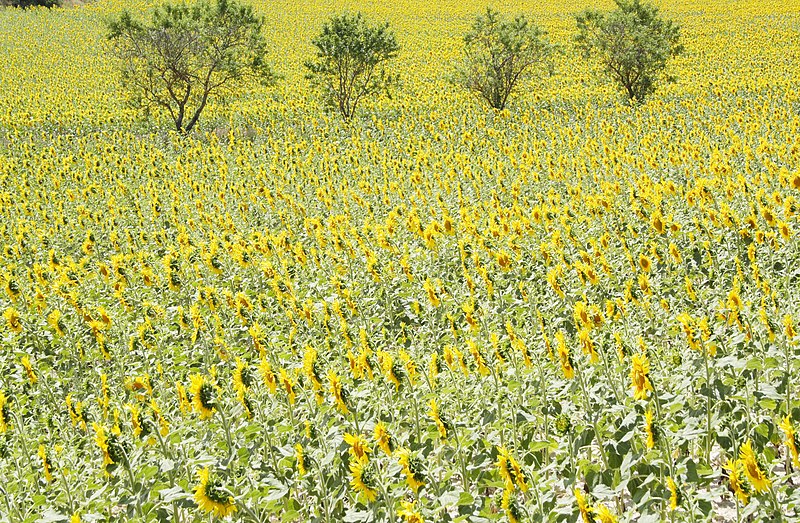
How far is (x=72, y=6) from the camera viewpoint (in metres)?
60.5

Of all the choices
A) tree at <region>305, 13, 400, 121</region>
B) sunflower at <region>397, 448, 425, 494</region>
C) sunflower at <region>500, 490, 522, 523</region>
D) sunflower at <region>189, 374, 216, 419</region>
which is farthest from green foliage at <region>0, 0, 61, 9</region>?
sunflower at <region>500, 490, 522, 523</region>

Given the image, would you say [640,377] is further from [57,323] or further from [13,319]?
[13,319]

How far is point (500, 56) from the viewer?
2180 cm

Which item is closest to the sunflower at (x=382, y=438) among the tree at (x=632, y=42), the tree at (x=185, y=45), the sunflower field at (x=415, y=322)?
the sunflower field at (x=415, y=322)

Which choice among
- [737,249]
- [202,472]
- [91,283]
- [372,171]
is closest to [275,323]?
[202,472]

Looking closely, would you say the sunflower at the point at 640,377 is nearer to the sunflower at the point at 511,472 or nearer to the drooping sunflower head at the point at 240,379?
the sunflower at the point at 511,472

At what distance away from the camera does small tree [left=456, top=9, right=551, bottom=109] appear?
854 inches

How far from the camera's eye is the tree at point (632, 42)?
21531mm

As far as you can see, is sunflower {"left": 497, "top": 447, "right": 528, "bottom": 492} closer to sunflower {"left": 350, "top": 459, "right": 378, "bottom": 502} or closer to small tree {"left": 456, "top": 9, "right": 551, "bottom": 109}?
sunflower {"left": 350, "top": 459, "right": 378, "bottom": 502}

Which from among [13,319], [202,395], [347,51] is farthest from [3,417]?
[347,51]

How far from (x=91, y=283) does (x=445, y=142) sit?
979 centimetres

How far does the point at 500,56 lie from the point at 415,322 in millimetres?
16670

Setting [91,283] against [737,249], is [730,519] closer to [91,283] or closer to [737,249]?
[737,249]

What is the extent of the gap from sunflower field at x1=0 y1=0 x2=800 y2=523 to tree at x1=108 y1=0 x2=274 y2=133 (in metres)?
2.30
